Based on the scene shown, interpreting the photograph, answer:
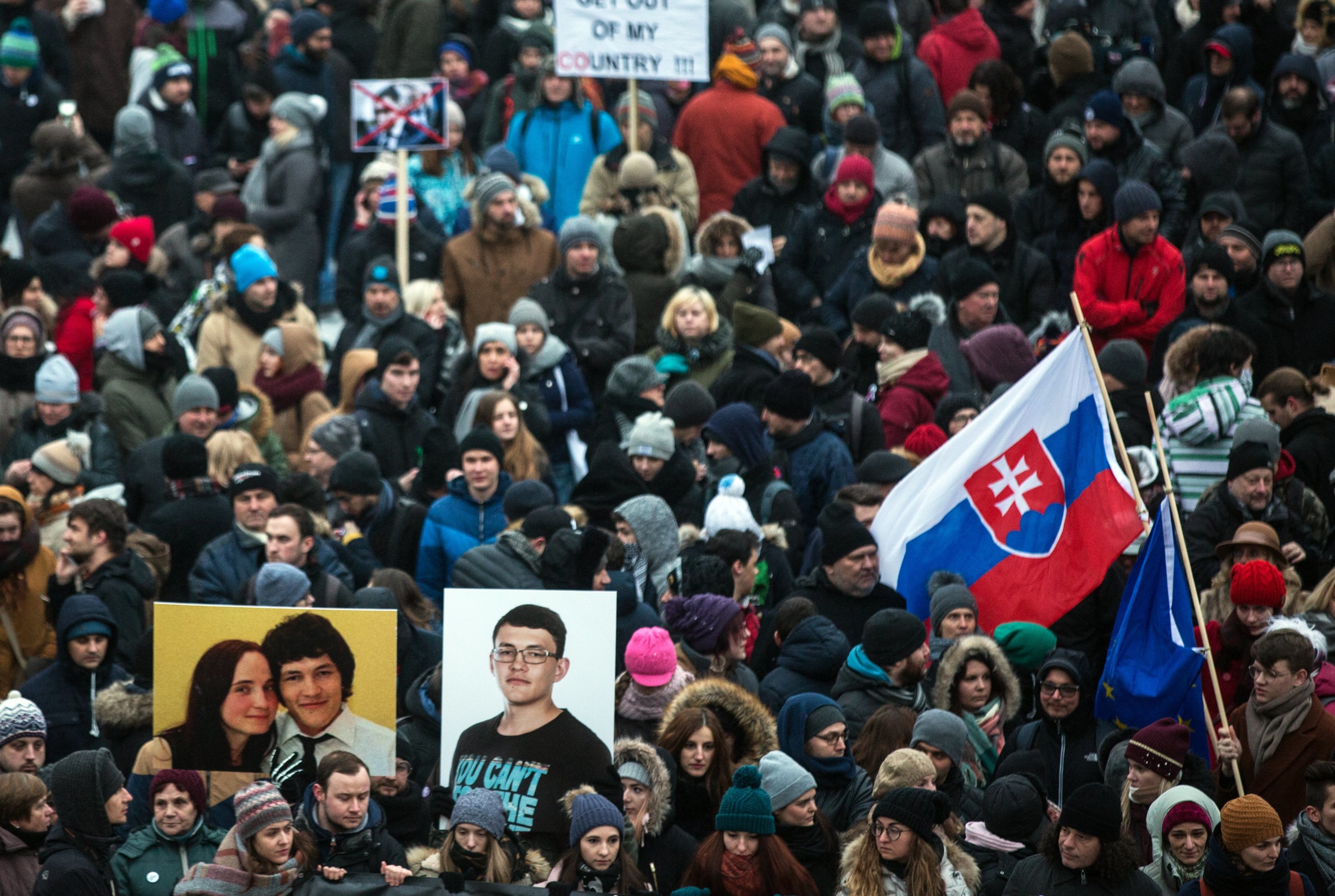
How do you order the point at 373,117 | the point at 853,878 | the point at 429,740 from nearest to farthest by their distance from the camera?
1. the point at 853,878
2. the point at 429,740
3. the point at 373,117

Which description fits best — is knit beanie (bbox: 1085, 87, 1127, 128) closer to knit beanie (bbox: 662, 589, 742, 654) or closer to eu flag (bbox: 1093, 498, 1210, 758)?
eu flag (bbox: 1093, 498, 1210, 758)

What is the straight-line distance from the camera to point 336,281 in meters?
13.4

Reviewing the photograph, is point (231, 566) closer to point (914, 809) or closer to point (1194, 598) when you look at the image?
point (914, 809)

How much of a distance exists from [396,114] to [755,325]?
11.2 feet

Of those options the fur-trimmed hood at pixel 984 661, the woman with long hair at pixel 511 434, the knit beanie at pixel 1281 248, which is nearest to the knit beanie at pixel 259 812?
the fur-trimmed hood at pixel 984 661

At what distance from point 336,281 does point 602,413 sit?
3.14 metres

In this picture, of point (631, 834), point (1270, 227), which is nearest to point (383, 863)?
point (631, 834)

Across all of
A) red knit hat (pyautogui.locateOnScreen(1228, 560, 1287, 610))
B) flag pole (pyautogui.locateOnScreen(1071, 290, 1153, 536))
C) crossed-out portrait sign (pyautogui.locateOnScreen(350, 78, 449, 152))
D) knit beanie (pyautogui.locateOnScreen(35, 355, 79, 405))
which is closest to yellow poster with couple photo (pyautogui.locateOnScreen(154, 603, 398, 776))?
flag pole (pyautogui.locateOnScreen(1071, 290, 1153, 536))

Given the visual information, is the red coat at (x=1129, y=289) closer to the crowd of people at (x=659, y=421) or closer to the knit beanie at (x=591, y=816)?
the crowd of people at (x=659, y=421)

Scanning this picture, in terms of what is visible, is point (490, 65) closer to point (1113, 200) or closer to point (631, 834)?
point (1113, 200)

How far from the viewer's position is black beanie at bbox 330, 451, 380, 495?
32.4 ft

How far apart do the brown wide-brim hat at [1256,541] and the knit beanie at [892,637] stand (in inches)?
72.0

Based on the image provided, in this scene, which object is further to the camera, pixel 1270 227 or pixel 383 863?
pixel 1270 227

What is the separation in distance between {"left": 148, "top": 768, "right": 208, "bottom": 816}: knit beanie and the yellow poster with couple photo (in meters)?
0.26
